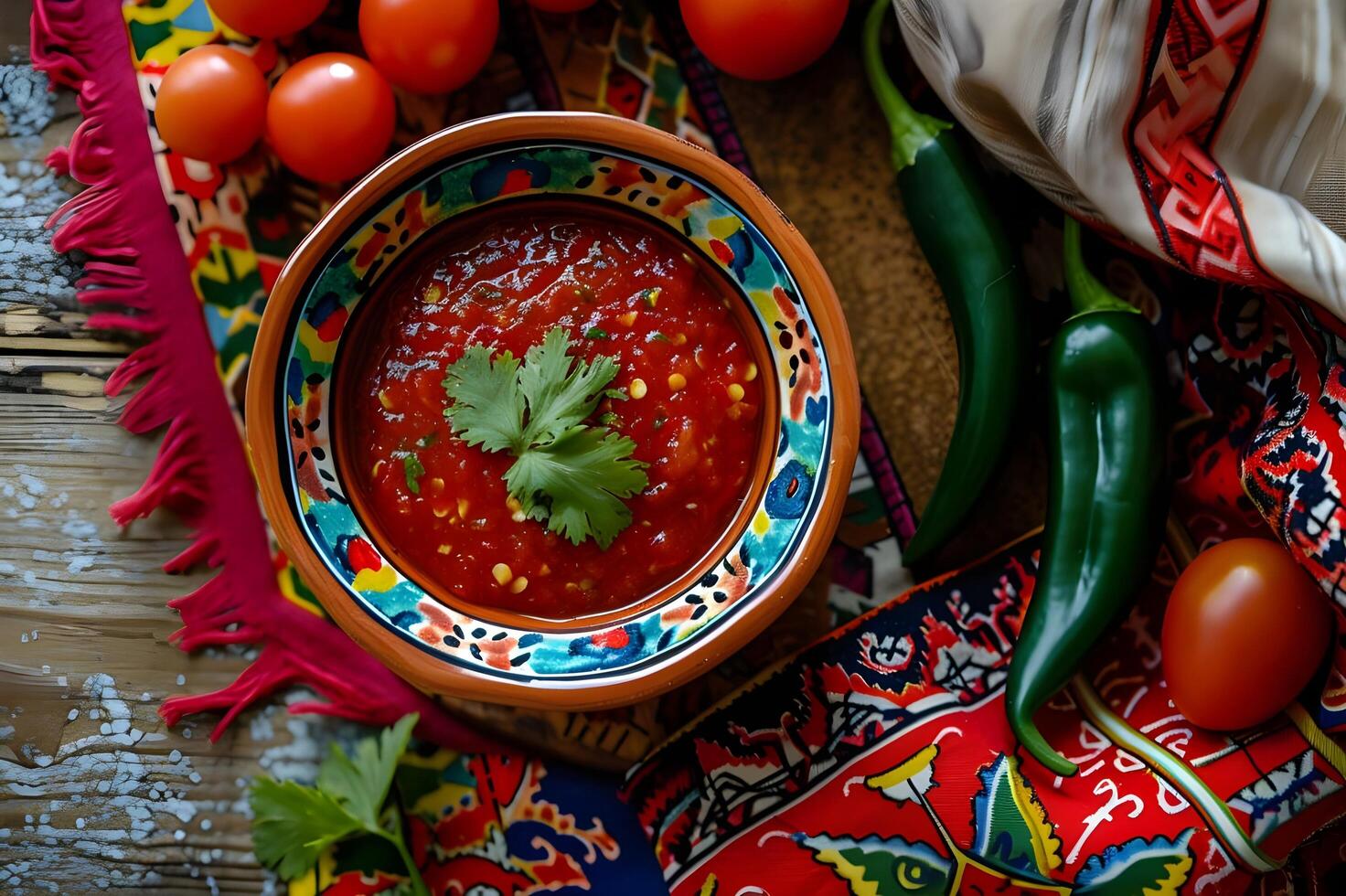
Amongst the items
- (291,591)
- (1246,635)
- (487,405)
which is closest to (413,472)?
(487,405)

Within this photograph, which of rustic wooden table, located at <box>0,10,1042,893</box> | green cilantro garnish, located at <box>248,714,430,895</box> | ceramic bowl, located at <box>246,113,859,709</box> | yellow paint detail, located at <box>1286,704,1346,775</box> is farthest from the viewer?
rustic wooden table, located at <box>0,10,1042,893</box>

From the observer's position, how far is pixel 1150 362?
70.6 inches

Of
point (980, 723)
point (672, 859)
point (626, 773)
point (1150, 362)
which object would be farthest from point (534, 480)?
point (1150, 362)

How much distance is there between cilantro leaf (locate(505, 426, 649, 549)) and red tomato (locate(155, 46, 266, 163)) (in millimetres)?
812

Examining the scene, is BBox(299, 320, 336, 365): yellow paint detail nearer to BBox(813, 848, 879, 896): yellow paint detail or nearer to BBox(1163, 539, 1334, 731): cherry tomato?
BBox(813, 848, 879, 896): yellow paint detail

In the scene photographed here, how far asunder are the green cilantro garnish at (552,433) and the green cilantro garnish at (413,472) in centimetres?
10

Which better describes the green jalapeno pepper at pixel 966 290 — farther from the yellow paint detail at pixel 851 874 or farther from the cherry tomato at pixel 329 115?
the cherry tomato at pixel 329 115

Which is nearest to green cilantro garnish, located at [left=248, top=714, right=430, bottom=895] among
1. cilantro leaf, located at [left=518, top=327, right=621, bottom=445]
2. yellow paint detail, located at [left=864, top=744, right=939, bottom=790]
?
cilantro leaf, located at [left=518, top=327, right=621, bottom=445]

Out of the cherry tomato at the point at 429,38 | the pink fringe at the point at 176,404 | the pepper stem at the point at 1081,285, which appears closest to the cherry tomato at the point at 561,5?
the cherry tomato at the point at 429,38

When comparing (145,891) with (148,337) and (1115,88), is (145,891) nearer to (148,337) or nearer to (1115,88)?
(148,337)

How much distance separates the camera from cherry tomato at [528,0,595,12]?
1812 mm

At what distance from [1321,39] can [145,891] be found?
8.35 ft

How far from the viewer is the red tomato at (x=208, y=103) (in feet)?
5.74

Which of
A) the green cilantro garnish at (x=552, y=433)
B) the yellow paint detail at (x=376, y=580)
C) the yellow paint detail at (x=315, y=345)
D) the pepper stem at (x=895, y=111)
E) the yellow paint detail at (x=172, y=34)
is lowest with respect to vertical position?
the yellow paint detail at (x=376, y=580)
